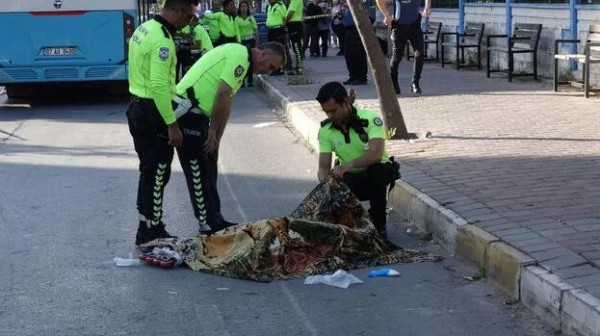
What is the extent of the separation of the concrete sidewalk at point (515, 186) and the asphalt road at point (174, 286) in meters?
0.23

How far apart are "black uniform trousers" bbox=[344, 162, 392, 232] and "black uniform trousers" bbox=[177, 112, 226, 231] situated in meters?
1.06

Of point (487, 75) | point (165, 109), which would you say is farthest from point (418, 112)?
point (165, 109)

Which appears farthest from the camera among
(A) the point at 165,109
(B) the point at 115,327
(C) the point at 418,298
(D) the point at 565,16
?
(D) the point at 565,16

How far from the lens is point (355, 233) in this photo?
744 centimetres

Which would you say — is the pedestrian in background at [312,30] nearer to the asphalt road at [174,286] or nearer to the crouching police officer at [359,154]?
the asphalt road at [174,286]

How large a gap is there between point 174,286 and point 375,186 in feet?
6.18

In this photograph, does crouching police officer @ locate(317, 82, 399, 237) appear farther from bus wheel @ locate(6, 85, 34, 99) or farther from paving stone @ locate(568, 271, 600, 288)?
bus wheel @ locate(6, 85, 34, 99)

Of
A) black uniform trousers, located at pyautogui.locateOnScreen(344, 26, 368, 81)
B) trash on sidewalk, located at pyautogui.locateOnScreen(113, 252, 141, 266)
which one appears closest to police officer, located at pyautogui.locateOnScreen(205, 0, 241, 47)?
black uniform trousers, located at pyautogui.locateOnScreen(344, 26, 368, 81)

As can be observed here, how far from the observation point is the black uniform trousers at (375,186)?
7.92m

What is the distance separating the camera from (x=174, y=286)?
6840 millimetres

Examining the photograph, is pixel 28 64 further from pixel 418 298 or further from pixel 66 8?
pixel 418 298

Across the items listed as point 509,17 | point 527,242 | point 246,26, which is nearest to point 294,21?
point 246,26

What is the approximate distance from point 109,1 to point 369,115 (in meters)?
11.5

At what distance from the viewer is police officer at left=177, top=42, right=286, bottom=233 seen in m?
7.82
